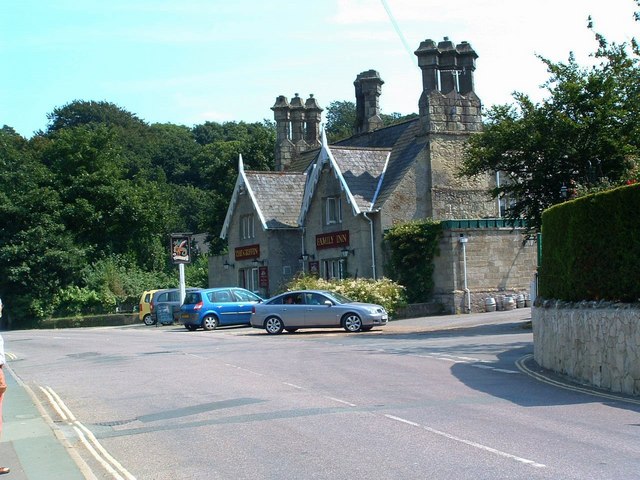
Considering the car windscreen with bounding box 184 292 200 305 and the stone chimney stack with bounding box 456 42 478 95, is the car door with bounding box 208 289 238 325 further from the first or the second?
the stone chimney stack with bounding box 456 42 478 95

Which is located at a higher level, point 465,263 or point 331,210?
point 331,210

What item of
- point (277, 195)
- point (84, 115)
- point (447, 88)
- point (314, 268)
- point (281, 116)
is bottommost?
point (314, 268)

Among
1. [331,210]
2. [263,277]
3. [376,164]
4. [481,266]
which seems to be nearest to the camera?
[481,266]

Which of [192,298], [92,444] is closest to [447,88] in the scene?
[192,298]

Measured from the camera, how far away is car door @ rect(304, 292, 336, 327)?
29.9m

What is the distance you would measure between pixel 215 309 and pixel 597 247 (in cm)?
2177

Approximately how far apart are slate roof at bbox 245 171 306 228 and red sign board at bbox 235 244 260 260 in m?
1.83

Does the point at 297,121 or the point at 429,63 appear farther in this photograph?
the point at 297,121

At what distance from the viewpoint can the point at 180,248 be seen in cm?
4275

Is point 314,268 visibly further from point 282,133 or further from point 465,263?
point 282,133

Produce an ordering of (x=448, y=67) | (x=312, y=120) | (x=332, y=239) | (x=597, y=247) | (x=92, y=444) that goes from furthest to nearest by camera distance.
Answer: (x=312, y=120) → (x=332, y=239) → (x=448, y=67) → (x=597, y=247) → (x=92, y=444)

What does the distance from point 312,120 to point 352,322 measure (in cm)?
2805

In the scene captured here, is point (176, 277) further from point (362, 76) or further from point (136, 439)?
point (136, 439)

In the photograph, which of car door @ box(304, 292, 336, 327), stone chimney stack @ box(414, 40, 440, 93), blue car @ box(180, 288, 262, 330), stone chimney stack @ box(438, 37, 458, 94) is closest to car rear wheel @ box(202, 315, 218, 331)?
blue car @ box(180, 288, 262, 330)
